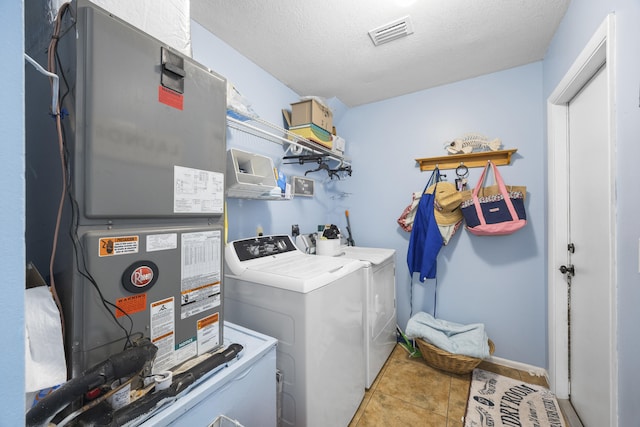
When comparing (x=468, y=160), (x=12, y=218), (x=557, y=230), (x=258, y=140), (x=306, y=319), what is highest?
(x=258, y=140)

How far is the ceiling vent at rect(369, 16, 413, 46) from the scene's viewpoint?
1586mm

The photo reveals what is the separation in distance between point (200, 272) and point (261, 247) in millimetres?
771

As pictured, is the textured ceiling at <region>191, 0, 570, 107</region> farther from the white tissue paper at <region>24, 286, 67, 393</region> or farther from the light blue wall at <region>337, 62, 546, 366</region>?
the white tissue paper at <region>24, 286, 67, 393</region>

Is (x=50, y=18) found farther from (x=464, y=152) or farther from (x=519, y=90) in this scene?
(x=519, y=90)

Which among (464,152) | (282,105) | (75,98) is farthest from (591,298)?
(282,105)

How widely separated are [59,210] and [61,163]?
0.13m

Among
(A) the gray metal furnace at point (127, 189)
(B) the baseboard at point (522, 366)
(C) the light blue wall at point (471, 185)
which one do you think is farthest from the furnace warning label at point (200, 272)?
(B) the baseboard at point (522, 366)

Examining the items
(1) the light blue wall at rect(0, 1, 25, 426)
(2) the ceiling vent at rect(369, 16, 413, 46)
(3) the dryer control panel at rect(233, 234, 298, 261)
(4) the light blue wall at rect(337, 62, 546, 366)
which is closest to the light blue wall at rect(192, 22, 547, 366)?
(4) the light blue wall at rect(337, 62, 546, 366)

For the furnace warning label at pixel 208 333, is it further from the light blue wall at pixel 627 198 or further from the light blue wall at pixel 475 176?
the light blue wall at pixel 627 198

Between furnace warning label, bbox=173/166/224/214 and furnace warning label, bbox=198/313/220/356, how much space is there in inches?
15.3

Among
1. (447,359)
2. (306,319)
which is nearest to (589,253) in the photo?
(447,359)

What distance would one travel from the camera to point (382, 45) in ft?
5.91

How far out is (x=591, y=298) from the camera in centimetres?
142

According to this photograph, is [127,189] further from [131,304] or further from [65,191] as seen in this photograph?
[131,304]
